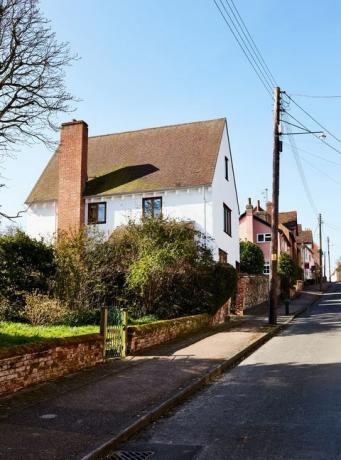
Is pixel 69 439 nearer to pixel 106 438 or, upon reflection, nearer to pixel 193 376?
pixel 106 438

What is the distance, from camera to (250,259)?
4066 centimetres

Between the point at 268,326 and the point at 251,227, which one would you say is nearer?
the point at 268,326

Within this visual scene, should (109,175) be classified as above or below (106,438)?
above

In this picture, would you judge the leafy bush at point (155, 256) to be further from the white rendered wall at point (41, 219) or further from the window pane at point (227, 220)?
the white rendered wall at point (41, 219)

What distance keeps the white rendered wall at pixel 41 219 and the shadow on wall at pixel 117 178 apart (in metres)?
2.41

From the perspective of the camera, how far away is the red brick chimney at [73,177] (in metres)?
28.0

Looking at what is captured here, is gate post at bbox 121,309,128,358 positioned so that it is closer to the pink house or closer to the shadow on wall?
the shadow on wall

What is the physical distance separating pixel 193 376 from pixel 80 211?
751 inches

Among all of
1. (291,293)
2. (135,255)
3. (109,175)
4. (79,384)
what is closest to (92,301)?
(135,255)

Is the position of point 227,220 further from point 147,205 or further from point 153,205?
point 147,205

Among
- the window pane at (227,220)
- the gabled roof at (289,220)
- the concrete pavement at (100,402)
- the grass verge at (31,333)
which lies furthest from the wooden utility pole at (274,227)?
the gabled roof at (289,220)

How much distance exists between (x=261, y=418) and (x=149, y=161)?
23178mm

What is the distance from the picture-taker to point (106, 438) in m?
6.19

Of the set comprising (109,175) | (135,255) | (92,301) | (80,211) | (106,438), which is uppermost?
(109,175)
